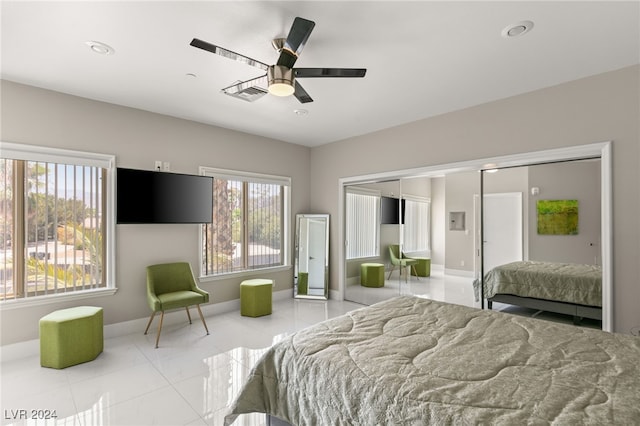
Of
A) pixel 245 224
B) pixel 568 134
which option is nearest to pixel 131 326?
pixel 245 224

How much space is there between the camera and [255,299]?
441cm

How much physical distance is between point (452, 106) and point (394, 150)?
1.05 meters

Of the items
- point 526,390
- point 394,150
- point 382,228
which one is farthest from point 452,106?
point 526,390

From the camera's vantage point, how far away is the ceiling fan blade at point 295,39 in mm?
1854

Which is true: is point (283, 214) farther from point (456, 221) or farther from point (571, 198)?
point (571, 198)

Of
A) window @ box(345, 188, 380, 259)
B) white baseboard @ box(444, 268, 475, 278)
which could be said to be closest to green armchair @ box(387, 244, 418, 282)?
window @ box(345, 188, 380, 259)

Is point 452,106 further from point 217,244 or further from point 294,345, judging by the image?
point 217,244

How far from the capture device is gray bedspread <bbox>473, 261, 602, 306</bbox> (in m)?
3.01

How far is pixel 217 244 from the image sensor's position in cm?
468

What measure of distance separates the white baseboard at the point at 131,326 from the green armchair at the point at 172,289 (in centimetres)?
16

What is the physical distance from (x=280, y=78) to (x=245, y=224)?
10.4ft

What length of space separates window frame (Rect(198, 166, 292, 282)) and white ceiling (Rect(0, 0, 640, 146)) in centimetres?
115

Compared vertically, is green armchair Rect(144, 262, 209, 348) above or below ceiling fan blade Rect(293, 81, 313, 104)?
below

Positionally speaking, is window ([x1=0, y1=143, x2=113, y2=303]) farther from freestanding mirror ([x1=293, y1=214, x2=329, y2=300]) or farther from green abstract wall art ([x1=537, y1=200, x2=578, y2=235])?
green abstract wall art ([x1=537, y1=200, x2=578, y2=235])
